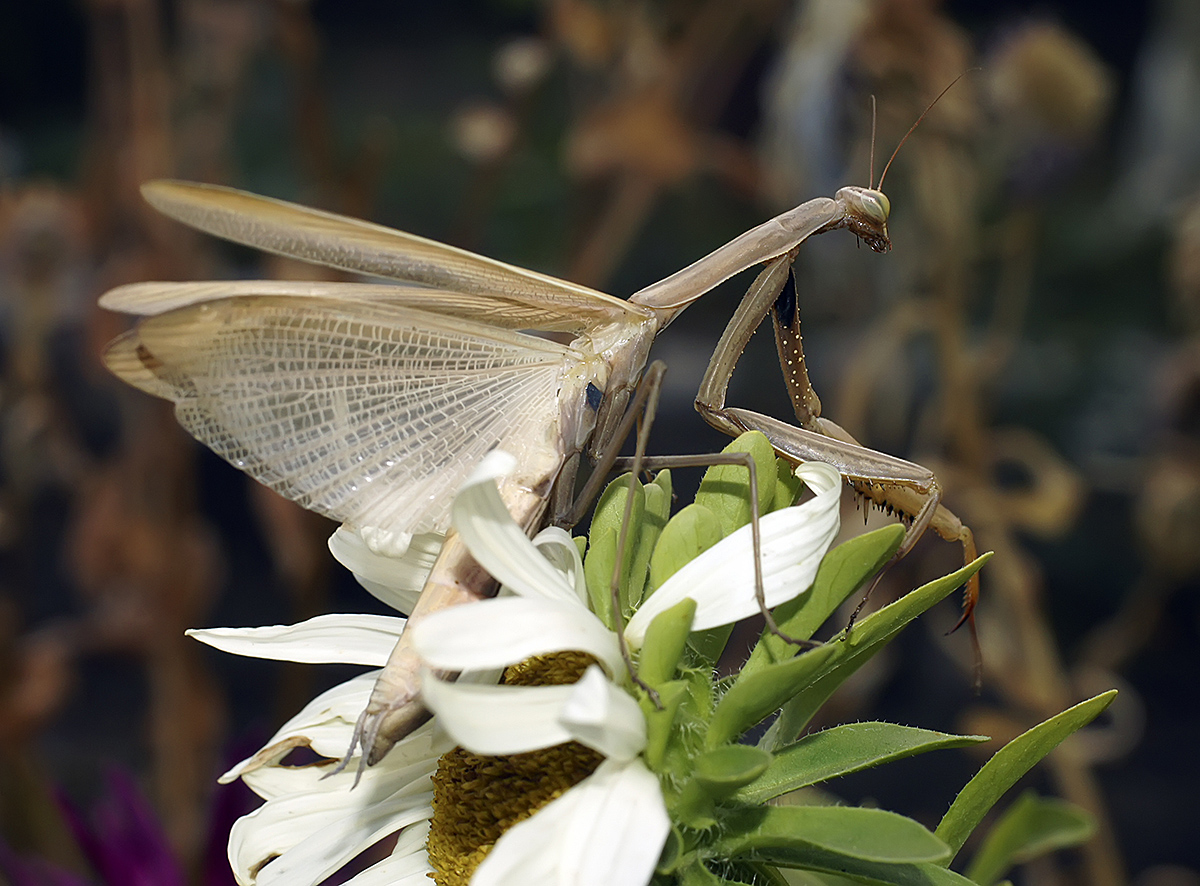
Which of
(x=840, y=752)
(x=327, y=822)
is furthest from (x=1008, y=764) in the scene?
(x=327, y=822)

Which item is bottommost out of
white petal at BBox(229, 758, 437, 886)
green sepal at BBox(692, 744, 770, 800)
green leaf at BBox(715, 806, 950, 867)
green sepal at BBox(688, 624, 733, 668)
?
white petal at BBox(229, 758, 437, 886)

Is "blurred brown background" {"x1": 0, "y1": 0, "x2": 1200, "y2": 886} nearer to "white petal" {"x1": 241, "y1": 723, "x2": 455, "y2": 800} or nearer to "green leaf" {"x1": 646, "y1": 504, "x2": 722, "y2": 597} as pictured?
"white petal" {"x1": 241, "y1": 723, "x2": 455, "y2": 800}

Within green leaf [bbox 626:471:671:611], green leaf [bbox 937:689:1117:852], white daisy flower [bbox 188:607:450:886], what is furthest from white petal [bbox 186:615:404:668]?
green leaf [bbox 937:689:1117:852]

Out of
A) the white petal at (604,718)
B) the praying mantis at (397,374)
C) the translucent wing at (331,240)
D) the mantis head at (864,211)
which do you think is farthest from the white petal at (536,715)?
the mantis head at (864,211)

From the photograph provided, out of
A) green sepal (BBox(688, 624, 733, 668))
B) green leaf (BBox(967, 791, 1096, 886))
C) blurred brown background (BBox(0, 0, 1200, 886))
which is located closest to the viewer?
green sepal (BBox(688, 624, 733, 668))

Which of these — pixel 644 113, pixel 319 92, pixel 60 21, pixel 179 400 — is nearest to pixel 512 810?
pixel 179 400

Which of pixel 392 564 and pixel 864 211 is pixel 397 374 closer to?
pixel 392 564

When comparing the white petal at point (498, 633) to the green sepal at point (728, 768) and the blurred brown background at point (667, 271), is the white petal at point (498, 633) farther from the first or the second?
the blurred brown background at point (667, 271)

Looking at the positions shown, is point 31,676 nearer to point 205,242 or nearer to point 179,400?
point 205,242
